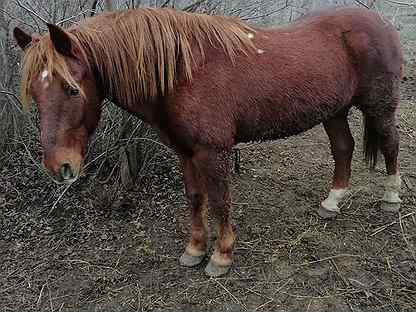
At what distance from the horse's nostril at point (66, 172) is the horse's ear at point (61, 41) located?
1.67ft

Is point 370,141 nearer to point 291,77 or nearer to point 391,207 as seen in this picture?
point 391,207

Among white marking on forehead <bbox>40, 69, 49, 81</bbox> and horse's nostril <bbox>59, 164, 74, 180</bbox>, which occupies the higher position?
white marking on forehead <bbox>40, 69, 49, 81</bbox>

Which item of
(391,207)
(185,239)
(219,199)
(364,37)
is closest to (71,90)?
(219,199)

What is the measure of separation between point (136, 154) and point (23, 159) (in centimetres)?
103

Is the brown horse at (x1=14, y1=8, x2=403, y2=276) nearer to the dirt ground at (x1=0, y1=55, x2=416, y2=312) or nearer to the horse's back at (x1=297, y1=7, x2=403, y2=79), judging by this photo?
the horse's back at (x1=297, y1=7, x2=403, y2=79)

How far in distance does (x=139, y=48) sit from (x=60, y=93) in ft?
1.47

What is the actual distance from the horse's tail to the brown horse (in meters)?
0.11

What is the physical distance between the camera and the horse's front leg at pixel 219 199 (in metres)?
2.39

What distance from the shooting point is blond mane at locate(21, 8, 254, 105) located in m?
2.15

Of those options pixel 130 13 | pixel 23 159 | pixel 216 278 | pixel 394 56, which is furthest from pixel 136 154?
pixel 394 56

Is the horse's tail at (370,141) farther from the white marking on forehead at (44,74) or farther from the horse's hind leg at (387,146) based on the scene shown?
the white marking on forehead at (44,74)

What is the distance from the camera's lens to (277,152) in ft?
14.2

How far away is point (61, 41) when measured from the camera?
197 cm

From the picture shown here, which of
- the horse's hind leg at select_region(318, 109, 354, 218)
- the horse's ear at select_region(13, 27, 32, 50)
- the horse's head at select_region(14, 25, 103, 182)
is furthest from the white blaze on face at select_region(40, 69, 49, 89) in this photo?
the horse's hind leg at select_region(318, 109, 354, 218)
